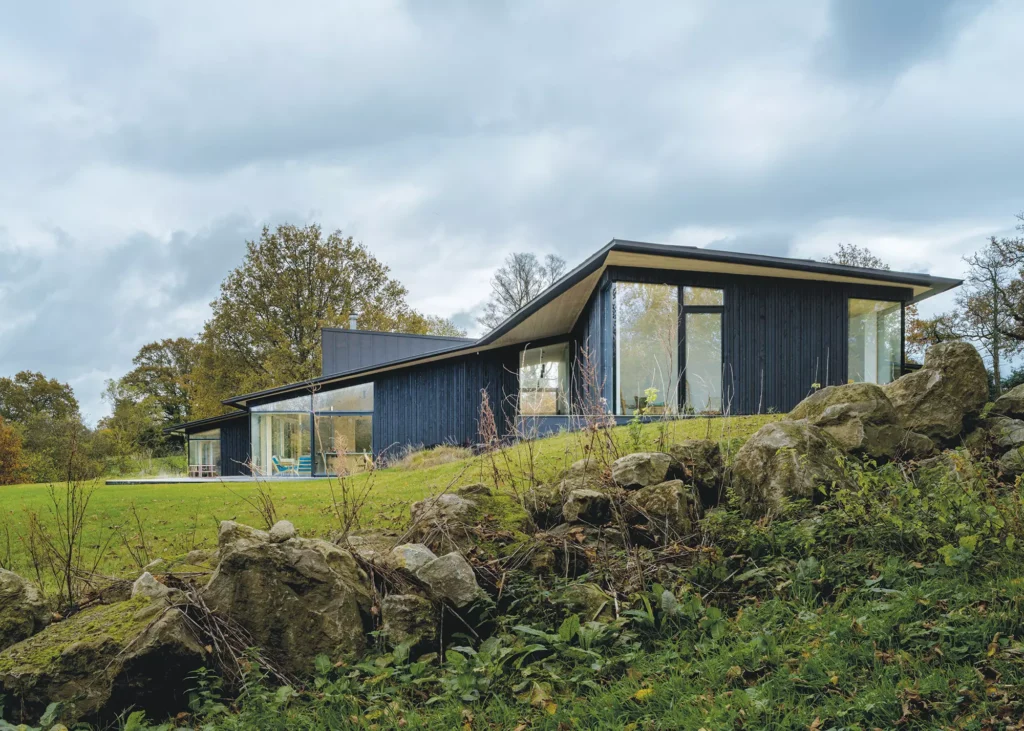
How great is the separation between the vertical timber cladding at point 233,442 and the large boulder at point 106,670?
22299 millimetres

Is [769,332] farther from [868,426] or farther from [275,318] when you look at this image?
[275,318]

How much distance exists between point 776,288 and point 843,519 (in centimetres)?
1108

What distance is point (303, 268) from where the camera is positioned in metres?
29.5

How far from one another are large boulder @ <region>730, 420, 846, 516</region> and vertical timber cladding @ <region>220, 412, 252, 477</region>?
22.5 meters

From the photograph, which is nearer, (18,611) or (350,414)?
(18,611)

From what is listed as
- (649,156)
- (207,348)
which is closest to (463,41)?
(649,156)

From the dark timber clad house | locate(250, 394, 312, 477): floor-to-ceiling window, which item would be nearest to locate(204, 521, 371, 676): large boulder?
the dark timber clad house

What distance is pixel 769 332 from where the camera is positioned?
1422 centimetres

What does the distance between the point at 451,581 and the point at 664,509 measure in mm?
1677

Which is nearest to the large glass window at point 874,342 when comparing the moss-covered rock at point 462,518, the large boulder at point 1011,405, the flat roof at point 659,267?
the flat roof at point 659,267

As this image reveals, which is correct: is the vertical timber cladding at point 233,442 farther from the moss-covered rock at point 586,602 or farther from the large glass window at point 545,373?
the moss-covered rock at point 586,602

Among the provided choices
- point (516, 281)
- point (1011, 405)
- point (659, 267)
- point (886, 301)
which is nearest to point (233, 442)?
point (516, 281)

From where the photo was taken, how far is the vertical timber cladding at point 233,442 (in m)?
24.4

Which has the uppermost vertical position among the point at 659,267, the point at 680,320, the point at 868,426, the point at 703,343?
the point at 659,267
